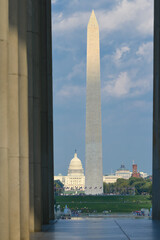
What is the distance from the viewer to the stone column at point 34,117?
2372 centimetres

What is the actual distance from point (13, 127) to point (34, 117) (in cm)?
555

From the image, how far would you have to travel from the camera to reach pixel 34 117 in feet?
80.3

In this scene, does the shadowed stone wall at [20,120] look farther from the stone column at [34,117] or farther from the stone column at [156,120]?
the stone column at [156,120]

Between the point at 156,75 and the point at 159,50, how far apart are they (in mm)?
1461

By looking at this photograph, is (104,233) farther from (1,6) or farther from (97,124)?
(97,124)

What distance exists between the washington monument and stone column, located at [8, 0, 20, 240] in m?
87.3

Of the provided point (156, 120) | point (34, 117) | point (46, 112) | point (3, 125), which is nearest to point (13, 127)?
point (3, 125)

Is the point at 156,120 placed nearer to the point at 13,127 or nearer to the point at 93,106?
the point at 13,127

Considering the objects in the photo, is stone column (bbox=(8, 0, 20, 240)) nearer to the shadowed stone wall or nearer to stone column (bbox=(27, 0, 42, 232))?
the shadowed stone wall

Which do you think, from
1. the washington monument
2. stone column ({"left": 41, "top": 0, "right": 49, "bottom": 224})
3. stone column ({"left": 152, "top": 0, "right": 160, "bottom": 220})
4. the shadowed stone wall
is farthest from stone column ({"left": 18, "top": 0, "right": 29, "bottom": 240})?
the washington monument

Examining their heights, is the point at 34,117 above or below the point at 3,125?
above

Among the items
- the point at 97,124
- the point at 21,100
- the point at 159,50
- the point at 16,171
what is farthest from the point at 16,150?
the point at 97,124

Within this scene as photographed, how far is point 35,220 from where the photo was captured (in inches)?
947

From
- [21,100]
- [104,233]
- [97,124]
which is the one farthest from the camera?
[97,124]
